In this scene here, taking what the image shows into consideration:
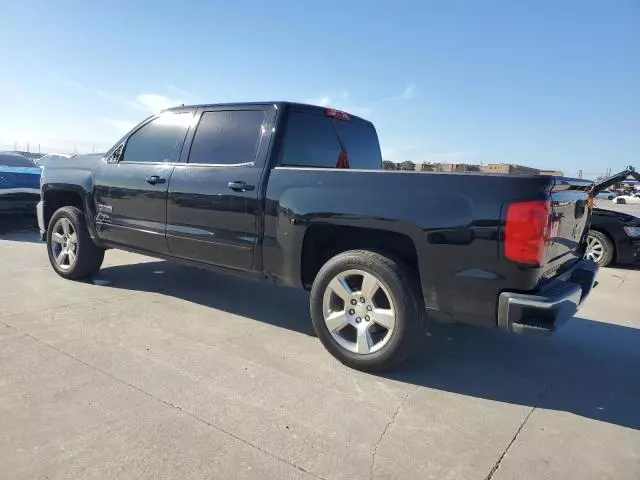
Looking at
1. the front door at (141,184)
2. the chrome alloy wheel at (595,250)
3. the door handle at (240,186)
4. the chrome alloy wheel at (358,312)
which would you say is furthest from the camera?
the chrome alloy wheel at (595,250)

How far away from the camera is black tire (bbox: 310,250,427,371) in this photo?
3207mm

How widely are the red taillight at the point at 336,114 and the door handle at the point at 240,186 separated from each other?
108 centimetres

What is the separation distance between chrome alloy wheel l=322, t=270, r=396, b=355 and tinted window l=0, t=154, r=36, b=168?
9320 mm

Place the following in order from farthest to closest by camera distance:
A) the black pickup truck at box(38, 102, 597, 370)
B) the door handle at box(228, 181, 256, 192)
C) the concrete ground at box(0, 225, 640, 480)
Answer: the door handle at box(228, 181, 256, 192), the black pickup truck at box(38, 102, 597, 370), the concrete ground at box(0, 225, 640, 480)

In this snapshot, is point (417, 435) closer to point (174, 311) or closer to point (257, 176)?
point (257, 176)

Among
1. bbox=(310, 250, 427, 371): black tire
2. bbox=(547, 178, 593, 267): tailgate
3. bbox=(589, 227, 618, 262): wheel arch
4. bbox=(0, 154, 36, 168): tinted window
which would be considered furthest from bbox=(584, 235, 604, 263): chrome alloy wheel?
bbox=(0, 154, 36, 168): tinted window

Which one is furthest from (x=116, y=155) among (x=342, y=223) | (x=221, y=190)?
(x=342, y=223)

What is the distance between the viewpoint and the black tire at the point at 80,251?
5414mm

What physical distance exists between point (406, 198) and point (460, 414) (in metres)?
1.35

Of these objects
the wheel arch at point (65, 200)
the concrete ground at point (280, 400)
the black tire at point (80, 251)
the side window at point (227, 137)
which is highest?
the side window at point (227, 137)

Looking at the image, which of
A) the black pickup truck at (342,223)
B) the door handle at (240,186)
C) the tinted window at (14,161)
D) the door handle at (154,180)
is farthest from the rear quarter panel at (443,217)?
the tinted window at (14,161)

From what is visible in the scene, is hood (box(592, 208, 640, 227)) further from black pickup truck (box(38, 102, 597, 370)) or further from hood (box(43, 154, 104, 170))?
hood (box(43, 154, 104, 170))

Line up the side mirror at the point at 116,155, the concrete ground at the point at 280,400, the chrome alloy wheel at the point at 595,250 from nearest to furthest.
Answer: the concrete ground at the point at 280,400 → the side mirror at the point at 116,155 → the chrome alloy wheel at the point at 595,250

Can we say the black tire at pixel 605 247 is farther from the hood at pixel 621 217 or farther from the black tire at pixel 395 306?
the black tire at pixel 395 306
